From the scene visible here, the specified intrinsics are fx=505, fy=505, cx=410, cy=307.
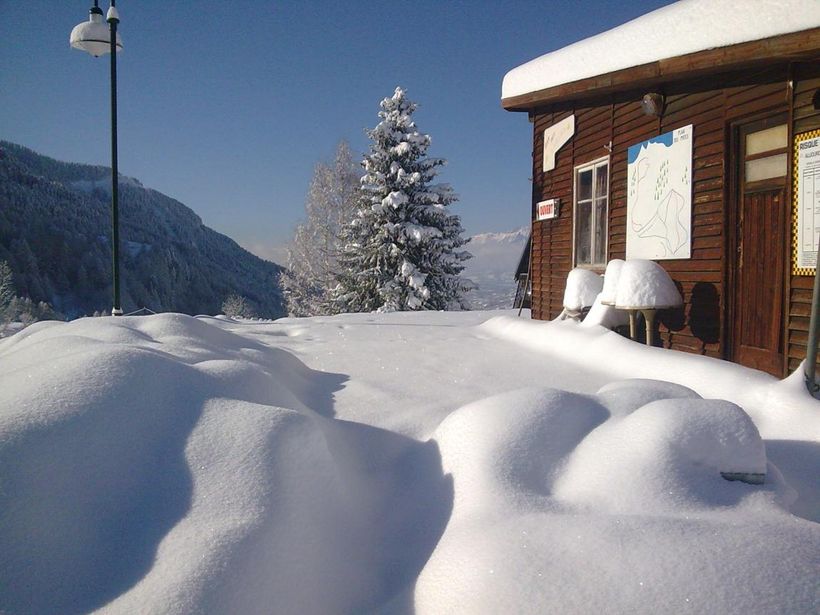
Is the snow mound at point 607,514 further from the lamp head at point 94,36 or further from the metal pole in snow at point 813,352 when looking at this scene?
the lamp head at point 94,36

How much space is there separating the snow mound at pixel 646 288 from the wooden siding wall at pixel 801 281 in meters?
1.19

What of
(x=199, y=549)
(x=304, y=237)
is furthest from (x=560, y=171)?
(x=304, y=237)

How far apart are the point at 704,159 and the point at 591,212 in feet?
7.63

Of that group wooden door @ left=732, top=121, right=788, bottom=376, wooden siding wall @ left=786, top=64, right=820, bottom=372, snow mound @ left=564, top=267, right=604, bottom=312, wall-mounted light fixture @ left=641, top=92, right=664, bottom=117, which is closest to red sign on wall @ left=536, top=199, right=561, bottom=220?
snow mound @ left=564, top=267, right=604, bottom=312

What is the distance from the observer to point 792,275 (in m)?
4.62

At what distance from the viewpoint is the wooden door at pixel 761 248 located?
15.8 ft

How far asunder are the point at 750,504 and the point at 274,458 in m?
1.90

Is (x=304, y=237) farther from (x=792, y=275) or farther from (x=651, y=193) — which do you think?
(x=792, y=275)

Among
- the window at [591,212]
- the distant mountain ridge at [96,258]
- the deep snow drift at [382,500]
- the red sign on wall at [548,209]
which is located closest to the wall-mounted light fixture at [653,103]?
the window at [591,212]

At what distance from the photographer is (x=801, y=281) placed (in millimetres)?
4535

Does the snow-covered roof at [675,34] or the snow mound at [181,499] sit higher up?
the snow-covered roof at [675,34]

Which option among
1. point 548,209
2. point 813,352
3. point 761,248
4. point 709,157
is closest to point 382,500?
point 813,352

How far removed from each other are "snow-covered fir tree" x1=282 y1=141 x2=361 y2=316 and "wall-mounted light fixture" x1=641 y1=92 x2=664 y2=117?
17055mm

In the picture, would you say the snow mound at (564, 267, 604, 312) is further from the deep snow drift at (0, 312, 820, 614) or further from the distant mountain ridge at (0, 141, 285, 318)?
the distant mountain ridge at (0, 141, 285, 318)
